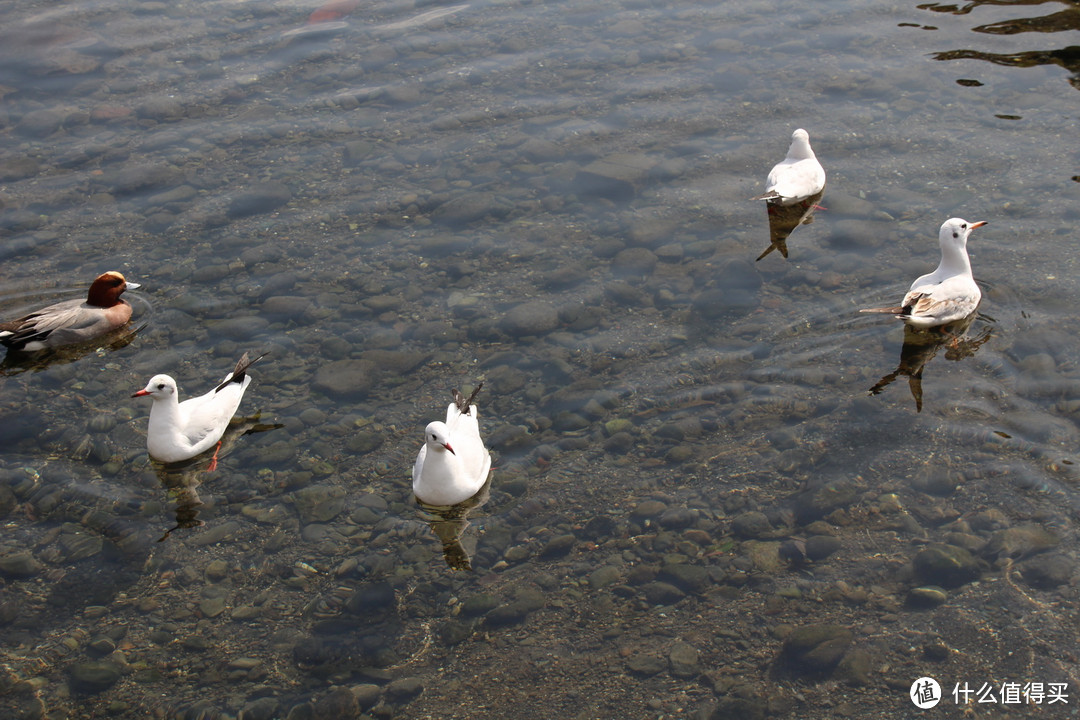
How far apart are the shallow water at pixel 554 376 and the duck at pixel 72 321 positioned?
0.30 meters

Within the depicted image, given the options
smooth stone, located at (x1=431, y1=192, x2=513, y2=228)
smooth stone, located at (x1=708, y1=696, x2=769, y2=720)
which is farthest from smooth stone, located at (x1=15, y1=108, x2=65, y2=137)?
smooth stone, located at (x1=708, y1=696, x2=769, y2=720)

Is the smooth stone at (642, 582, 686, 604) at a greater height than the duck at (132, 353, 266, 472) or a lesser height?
lesser

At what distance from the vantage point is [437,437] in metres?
6.95

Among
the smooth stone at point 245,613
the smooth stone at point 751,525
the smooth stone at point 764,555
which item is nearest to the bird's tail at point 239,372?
the smooth stone at point 245,613

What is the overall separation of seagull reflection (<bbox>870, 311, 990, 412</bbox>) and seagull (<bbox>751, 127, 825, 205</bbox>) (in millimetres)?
2254

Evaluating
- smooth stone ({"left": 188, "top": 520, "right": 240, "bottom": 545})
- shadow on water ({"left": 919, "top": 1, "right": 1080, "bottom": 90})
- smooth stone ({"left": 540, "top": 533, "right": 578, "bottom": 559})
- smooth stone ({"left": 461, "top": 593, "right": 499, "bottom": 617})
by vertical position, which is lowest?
smooth stone ({"left": 461, "top": 593, "right": 499, "bottom": 617})

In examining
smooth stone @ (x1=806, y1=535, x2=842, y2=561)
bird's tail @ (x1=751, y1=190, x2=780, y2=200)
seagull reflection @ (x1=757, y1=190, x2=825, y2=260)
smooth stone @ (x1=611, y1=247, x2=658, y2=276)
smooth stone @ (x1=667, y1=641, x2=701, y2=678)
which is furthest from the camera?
bird's tail @ (x1=751, y1=190, x2=780, y2=200)

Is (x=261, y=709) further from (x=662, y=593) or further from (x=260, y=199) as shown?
(x=260, y=199)

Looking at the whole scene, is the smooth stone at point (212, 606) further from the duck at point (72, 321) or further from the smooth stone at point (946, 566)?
the smooth stone at point (946, 566)

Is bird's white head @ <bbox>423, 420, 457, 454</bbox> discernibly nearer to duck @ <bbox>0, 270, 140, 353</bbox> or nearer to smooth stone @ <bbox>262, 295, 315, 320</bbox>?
smooth stone @ <bbox>262, 295, 315, 320</bbox>

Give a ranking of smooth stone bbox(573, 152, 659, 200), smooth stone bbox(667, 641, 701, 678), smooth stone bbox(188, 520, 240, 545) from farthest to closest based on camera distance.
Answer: smooth stone bbox(573, 152, 659, 200)
smooth stone bbox(188, 520, 240, 545)
smooth stone bbox(667, 641, 701, 678)

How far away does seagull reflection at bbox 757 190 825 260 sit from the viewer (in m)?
10.2

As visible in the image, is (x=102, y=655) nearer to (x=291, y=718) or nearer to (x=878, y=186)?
(x=291, y=718)

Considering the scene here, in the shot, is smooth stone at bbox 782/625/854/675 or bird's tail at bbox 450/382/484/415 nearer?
smooth stone at bbox 782/625/854/675
